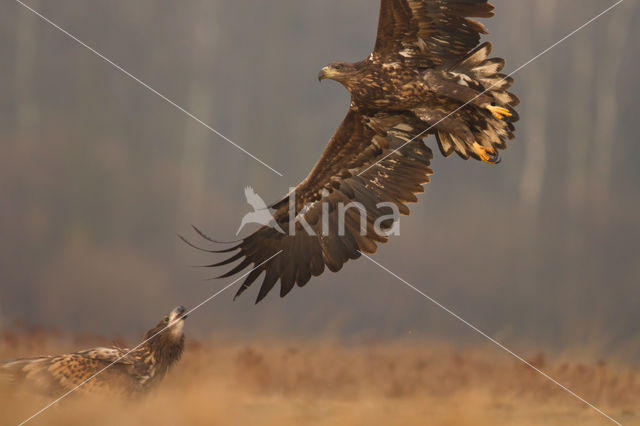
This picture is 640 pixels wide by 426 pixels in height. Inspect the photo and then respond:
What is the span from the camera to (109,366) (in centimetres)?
464

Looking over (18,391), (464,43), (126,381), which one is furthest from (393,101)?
(18,391)

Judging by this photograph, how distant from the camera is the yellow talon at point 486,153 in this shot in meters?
4.99

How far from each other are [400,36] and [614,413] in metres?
3.90

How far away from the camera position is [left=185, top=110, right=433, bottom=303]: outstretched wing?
5.43 meters

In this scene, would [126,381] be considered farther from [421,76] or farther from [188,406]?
[421,76]

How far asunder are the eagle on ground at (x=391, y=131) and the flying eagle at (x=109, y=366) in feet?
2.35

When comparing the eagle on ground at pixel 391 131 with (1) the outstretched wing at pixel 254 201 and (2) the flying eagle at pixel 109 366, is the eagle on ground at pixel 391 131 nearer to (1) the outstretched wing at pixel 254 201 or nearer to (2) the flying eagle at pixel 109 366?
(1) the outstretched wing at pixel 254 201

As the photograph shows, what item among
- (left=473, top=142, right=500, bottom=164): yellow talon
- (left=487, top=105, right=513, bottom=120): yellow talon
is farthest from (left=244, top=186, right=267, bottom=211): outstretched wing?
(left=487, top=105, right=513, bottom=120): yellow talon

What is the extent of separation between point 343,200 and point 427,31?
152 cm

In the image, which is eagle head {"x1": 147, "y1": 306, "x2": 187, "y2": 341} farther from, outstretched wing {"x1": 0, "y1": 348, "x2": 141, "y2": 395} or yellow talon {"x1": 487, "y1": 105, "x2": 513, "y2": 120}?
yellow talon {"x1": 487, "y1": 105, "x2": 513, "y2": 120}

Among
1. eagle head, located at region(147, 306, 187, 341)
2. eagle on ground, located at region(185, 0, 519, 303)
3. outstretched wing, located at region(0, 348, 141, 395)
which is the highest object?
eagle on ground, located at region(185, 0, 519, 303)

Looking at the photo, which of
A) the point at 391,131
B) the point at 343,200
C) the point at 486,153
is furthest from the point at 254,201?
the point at 486,153

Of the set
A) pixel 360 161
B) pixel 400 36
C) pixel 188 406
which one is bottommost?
pixel 188 406

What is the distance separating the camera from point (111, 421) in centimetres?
461
